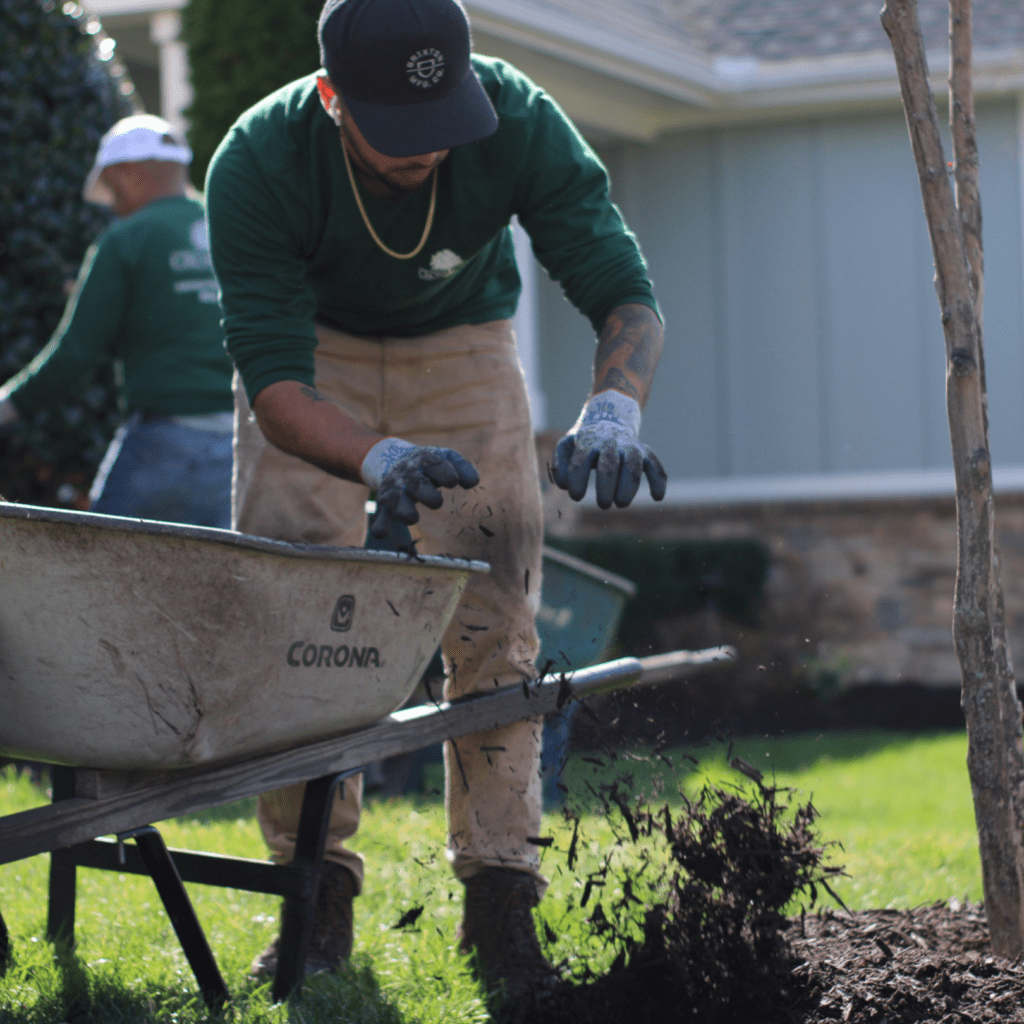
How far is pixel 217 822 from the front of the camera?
12.9ft

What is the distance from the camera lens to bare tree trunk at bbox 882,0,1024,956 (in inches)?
92.0

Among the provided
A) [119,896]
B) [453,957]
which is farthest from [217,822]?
[453,957]

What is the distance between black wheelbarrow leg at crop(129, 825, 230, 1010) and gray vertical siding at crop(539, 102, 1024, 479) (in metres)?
6.26

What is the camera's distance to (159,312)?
166 inches

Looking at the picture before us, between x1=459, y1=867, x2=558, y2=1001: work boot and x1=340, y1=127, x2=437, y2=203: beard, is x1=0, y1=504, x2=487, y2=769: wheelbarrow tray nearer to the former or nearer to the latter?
x1=459, y1=867, x2=558, y2=1001: work boot

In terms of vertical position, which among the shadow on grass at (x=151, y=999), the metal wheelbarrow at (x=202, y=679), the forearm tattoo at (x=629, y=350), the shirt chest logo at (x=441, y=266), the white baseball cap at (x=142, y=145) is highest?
the white baseball cap at (x=142, y=145)

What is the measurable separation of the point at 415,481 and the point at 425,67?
736 millimetres

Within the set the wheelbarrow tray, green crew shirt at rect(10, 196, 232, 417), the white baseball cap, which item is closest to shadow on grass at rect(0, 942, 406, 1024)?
the wheelbarrow tray

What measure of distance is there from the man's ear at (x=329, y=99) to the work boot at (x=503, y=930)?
1453 mm

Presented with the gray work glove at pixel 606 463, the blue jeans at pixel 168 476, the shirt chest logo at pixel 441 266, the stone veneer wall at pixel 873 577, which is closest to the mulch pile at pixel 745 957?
the gray work glove at pixel 606 463

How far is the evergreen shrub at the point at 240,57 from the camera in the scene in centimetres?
561

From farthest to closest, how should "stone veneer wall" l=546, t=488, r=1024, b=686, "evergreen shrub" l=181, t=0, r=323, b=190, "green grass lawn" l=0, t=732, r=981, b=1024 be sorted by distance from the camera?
1. "stone veneer wall" l=546, t=488, r=1024, b=686
2. "evergreen shrub" l=181, t=0, r=323, b=190
3. "green grass lawn" l=0, t=732, r=981, b=1024

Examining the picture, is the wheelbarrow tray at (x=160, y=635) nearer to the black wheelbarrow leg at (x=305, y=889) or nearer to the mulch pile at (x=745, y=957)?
the black wheelbarrow leg at (x=305, y=889)

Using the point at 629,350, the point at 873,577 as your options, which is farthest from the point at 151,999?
the point at 873,577
